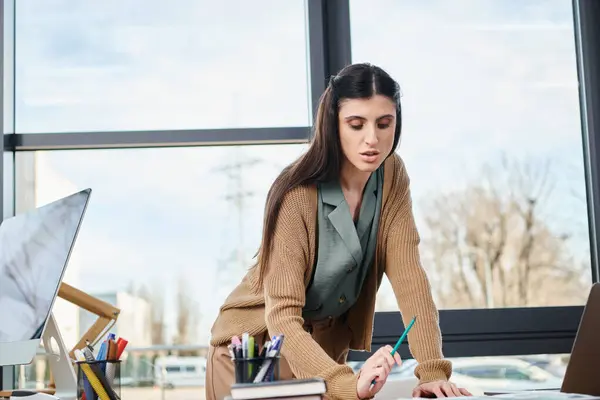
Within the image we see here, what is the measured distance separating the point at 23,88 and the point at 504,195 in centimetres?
175

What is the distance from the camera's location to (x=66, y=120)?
9.57ft

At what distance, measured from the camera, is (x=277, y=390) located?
1227 mm

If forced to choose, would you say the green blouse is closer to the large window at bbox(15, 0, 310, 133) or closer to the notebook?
the notebook

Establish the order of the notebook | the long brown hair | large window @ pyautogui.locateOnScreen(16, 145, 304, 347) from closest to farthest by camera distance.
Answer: the notebook < the long brown hair < large window @ pyautogui.locateOnScreen(16, 145, 304, 347)

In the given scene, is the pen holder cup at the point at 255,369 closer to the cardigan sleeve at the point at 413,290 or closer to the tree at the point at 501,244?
the cardigan sleeve at the point at 413,290

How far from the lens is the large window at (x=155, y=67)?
2928 mm

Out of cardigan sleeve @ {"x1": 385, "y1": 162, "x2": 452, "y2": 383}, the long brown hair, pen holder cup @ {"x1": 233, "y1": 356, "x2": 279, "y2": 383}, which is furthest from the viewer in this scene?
the long brown hair

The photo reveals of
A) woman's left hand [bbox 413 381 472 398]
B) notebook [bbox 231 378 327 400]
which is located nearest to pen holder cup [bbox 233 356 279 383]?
notebook [bbox 231 378 327 400]

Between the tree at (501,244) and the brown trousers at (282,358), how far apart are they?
993mm

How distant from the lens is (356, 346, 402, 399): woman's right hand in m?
1.40

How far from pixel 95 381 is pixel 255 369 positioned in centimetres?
51

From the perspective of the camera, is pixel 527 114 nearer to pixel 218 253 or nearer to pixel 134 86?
pixel 218 253

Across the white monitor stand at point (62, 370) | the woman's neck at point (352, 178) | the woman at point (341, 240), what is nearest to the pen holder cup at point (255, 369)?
the woman at point (341, 240)

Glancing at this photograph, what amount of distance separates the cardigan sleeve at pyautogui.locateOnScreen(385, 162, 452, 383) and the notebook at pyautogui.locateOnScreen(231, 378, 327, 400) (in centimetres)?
42
